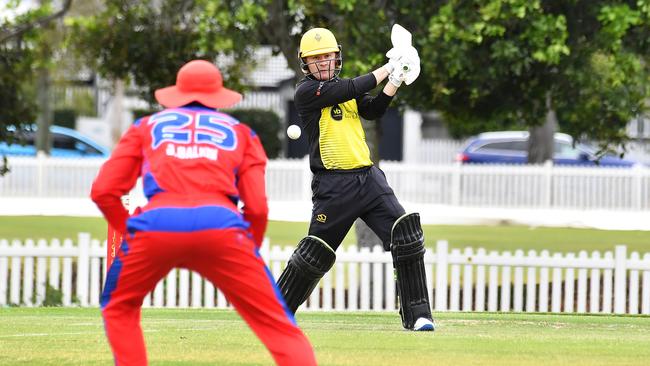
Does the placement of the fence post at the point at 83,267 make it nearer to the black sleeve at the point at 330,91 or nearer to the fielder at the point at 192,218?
the black sleeve at the point at 330,91

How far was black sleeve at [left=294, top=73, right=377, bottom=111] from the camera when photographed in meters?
8.70

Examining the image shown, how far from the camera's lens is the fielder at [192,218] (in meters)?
6.08

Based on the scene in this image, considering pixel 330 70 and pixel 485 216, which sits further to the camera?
pixel 485 216

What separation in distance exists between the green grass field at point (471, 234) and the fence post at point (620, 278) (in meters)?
5.47

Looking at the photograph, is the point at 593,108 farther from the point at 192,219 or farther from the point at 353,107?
the point at 192,219

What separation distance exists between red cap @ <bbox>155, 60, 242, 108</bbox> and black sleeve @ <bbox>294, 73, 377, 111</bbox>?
2.35 metres

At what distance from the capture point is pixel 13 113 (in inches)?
642

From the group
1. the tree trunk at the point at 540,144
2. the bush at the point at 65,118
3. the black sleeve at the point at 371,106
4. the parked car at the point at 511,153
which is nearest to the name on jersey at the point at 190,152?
the black sleeve at the point at 371,106

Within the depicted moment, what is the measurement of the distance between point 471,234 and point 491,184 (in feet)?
15.8

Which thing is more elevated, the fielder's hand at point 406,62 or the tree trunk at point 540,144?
the fielder's hand at point 406,62

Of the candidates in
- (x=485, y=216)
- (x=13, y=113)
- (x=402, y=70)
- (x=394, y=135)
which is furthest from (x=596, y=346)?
(x=394, y=135)

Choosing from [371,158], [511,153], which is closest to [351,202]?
[371,158]

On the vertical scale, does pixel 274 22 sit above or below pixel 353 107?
above

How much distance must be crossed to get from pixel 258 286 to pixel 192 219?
42cm
